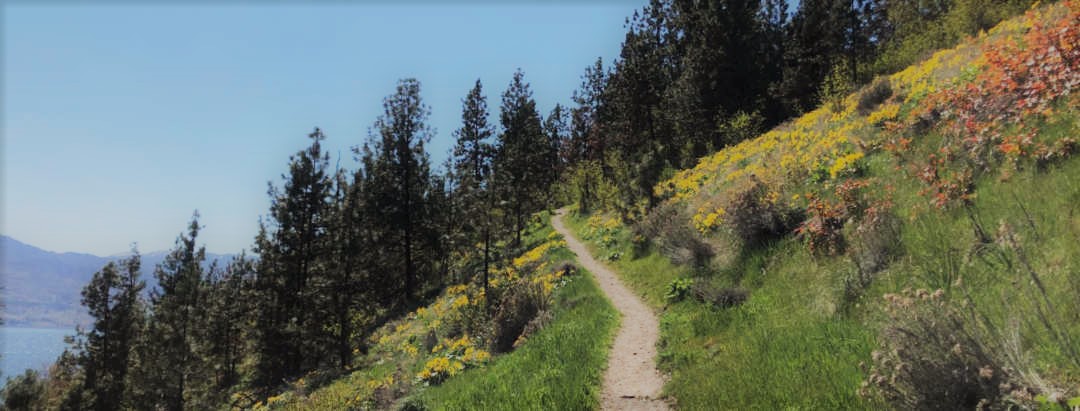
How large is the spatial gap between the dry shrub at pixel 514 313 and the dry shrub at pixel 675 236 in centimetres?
365

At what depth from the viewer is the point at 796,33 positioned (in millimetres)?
36938

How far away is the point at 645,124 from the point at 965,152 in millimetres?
30454

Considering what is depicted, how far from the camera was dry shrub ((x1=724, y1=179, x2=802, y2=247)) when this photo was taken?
9406 mm

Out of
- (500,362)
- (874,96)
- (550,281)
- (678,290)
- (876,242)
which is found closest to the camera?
(876,242)

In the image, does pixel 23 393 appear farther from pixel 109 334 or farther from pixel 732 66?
pixel 732 66

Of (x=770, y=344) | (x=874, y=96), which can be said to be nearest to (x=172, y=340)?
(x=770, y=344)

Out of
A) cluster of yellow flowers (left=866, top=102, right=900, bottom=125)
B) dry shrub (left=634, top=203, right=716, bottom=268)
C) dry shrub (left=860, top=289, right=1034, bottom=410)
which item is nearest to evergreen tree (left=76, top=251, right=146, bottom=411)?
dry shrub (left=634, top=203, right=716, bottom=268)

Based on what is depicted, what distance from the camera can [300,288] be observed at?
25250 mm

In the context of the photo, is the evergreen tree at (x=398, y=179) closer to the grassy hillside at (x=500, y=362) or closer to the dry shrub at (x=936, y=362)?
the grassy hillside at (x=500, y=362)

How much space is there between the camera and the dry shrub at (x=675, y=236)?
36.1 ft

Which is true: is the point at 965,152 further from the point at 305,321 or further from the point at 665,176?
the point at 305,321

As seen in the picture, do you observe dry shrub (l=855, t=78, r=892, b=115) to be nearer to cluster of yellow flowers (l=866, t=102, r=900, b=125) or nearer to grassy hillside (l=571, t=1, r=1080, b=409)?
grassy hillside (l=571, t=1, r=1080, b=409)

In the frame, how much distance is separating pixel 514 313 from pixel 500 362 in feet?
8.64

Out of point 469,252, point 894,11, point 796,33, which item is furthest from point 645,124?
point 469,252
